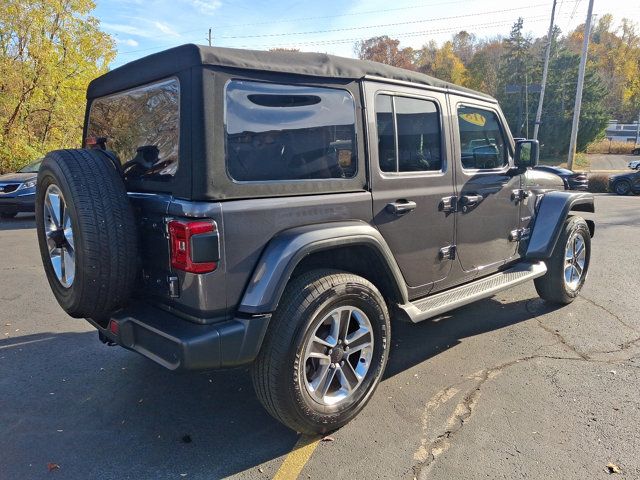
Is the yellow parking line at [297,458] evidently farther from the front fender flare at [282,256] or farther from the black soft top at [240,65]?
the black soft top at [240,65]

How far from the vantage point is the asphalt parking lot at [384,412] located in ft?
8.36

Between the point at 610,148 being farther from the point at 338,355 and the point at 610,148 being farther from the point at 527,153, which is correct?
the point at 338,355

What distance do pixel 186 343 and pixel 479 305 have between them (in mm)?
3655

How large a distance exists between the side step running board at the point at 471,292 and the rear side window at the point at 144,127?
5.76 feet

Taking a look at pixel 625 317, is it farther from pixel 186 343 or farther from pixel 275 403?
pixel 186 343

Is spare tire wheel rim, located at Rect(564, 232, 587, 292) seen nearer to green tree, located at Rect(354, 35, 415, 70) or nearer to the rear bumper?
the rear bumper

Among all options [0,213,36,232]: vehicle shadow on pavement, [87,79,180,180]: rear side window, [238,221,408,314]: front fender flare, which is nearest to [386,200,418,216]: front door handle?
[238,221,408,314]: front fender flare

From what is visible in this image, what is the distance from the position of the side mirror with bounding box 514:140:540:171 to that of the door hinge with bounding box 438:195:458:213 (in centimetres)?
108

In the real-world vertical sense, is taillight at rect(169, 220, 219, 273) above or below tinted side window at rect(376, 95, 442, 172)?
below

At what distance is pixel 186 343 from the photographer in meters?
2.30

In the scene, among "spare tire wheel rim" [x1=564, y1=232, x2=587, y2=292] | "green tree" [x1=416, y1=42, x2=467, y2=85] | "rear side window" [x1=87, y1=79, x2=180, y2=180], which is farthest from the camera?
"green tree" [x1=416, y1=42, x2=467, y2=85]

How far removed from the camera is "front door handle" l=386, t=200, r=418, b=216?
3.11m

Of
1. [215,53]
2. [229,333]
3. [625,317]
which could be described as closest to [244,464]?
[229,333]

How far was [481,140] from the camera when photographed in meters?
4.10
